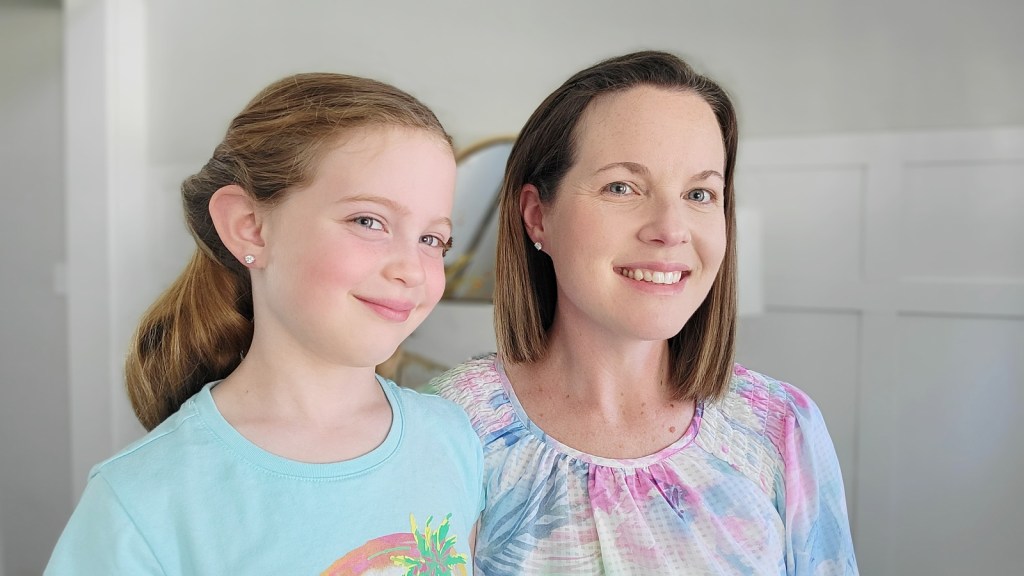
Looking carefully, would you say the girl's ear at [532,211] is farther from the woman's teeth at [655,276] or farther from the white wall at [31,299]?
the white wall at [31,299]

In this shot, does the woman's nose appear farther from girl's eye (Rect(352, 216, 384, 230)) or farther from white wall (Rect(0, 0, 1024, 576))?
white wall (Rect(0, 0, 1024, 576))

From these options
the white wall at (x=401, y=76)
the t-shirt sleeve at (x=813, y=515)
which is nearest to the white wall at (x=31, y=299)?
the white wall at (x=401, y=76)

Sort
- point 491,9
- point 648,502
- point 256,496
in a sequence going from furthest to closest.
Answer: point 491,9 < point 648,502 < point 256,496

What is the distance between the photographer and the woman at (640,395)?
115cm

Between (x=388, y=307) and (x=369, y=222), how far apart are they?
10 cm

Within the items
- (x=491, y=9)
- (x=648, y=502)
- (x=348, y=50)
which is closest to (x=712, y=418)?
(x=648, y=502)

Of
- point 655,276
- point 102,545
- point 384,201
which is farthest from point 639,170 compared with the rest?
point 102,545

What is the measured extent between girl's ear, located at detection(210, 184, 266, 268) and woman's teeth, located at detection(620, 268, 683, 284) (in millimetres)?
511

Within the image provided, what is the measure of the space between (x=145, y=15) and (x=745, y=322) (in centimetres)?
271

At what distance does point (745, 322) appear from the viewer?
251cm

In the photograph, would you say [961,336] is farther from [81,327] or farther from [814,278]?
[81,327]

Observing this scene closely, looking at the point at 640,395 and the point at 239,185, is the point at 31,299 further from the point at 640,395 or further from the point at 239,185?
the point at 640,395

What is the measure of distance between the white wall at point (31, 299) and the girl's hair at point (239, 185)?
268 cm

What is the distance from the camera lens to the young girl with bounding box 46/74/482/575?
0.87 meters
